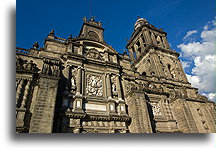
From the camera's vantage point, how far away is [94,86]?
10.3m

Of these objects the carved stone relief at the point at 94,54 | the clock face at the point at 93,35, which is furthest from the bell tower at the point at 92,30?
the carved stone relief at the point at 94,54

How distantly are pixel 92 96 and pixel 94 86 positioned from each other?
2.84ft

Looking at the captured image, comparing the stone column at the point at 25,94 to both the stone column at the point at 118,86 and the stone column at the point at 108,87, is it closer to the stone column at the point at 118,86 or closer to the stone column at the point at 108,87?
the stone column at the point at 108,87

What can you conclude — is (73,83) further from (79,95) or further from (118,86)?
(118,86)

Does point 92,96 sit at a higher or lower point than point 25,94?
higher

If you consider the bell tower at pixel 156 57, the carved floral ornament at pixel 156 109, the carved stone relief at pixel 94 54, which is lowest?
the carved floral ornament at pixel 156 109

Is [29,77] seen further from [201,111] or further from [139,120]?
[201,111]

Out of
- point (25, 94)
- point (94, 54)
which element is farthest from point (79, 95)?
point (94, 54)

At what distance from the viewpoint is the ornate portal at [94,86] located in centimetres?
1002

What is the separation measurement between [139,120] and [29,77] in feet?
22.5

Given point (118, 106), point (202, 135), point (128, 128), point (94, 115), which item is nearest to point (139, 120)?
point (128, 128)

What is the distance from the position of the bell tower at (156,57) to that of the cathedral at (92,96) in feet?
3.37

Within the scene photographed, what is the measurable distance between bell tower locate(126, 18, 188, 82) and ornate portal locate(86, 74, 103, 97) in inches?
211

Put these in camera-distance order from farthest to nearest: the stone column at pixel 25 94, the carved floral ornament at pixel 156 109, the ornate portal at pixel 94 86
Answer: the carved floral ornament at pixel 156 109, the ornate portal at pixel 94 86, the stone column at pixel 25 94
